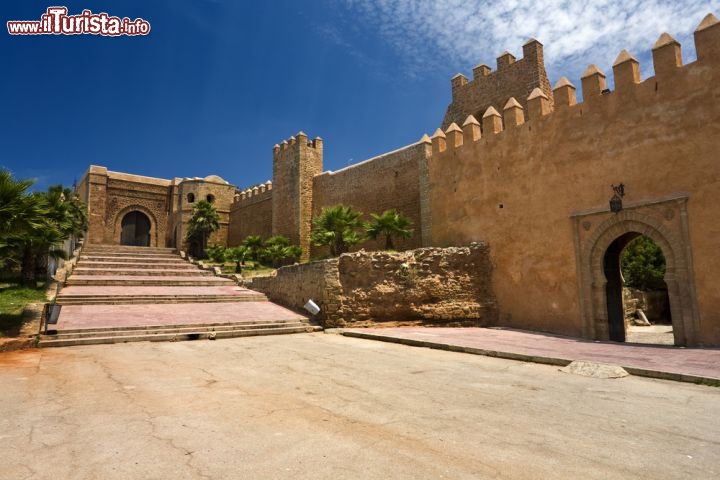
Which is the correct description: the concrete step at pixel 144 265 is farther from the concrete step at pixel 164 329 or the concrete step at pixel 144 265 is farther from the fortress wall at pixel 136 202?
the fortress wall at pixel 136 202

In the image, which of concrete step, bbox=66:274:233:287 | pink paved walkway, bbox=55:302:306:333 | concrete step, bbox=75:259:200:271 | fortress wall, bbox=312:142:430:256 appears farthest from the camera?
concrete step, bbox=75:259:200:271

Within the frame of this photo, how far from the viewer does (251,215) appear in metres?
30.2

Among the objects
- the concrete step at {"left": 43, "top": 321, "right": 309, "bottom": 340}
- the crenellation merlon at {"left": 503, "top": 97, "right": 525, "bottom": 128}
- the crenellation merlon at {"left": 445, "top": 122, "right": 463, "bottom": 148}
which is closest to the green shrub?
the crenellation merlon at {"left": 445, "top": 122, "right": 463, "bottom": 148}

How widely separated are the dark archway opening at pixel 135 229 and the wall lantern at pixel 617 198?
32884 mm

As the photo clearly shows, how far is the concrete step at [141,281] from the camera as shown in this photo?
48.5ft

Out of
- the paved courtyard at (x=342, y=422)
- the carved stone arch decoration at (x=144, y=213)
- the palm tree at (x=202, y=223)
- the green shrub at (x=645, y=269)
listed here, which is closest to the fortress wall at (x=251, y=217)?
the palm tree at (x=202, y=223)

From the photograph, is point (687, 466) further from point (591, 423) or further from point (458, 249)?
point (458, 249)

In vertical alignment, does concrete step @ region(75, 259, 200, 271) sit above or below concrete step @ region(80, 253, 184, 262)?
below

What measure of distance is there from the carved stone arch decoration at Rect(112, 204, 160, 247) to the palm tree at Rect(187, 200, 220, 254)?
24.0 feet

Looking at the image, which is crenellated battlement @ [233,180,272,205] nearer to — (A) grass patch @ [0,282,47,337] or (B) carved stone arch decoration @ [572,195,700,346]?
(A) grass patch @ [0,282,47,337]

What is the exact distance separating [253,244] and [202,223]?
4.82 metres

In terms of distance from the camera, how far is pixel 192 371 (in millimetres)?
5469

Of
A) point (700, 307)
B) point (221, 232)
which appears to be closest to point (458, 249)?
point (700, 307)

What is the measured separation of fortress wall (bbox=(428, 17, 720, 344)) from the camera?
8.27 metres
